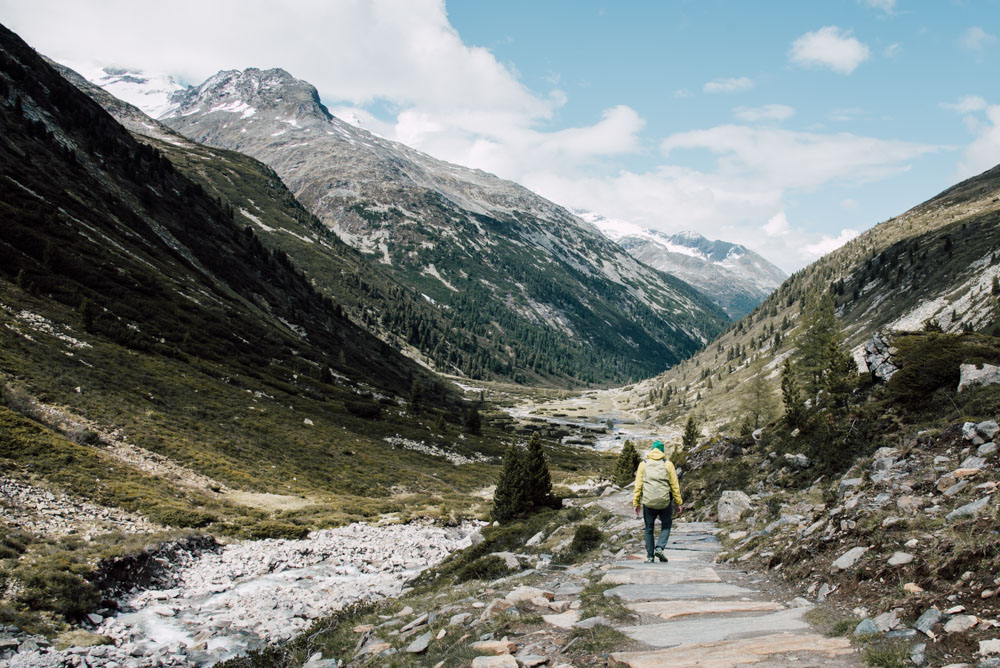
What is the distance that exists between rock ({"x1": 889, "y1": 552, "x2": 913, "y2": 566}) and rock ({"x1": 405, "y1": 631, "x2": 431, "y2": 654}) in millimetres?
10077

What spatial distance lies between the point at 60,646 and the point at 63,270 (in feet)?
241

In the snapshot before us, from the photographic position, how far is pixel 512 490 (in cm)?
3891

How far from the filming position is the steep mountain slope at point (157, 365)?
3572 cm

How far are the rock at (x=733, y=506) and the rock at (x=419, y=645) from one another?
14620 mm

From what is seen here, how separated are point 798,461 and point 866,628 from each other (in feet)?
57.5

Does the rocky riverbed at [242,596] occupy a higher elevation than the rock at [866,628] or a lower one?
lower

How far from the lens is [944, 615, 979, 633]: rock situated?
6.62m

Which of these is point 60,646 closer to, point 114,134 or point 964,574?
point 964,574

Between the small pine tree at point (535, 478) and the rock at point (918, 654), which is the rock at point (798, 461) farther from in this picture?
the small pine tree at point (535, 478)

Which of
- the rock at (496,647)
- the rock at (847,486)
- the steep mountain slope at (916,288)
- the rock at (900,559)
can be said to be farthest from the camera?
the steep mountain slope at (916,288)

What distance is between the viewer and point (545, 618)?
11109 millimetres

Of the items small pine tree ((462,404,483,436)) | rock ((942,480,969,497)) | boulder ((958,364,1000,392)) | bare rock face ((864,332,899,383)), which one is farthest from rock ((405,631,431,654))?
small pine tree ((462,404,483,436))


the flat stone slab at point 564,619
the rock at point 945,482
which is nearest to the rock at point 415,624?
the flat stone slab at point 564,619

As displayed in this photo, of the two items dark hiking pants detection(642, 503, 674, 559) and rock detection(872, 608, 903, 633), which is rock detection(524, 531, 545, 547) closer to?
dark hiking pants detection(642, 503, 674, 559)
